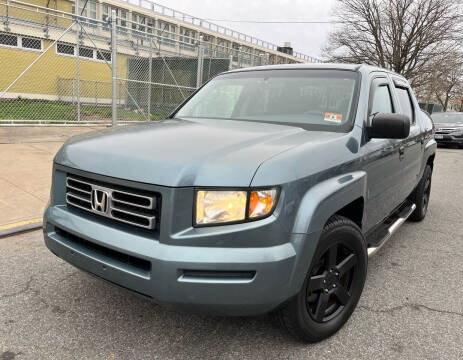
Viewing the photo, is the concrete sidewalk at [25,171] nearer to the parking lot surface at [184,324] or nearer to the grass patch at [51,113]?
the parking lot surface at [184,324]

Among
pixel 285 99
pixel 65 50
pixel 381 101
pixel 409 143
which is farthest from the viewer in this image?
pixel 65 50

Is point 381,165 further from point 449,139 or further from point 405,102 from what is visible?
point 449,139

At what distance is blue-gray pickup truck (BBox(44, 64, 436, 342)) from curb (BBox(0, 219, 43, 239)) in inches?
68.2

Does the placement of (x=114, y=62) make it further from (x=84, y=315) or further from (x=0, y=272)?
(x=84, y=315)

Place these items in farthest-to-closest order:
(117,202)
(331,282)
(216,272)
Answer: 1. (331,282)
2. (117,202)
3. (216,272)

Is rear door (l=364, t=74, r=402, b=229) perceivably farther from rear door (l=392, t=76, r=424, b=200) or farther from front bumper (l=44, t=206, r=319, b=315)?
front bumper (l=44, t=206, r=319, b=315)

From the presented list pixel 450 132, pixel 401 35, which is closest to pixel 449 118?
pixel 450 132

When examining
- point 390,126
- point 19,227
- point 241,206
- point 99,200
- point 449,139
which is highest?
point 390,126

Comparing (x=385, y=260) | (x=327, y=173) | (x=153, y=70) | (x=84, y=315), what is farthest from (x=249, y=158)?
(x=153, y=70)

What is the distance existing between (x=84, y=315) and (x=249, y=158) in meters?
1.58

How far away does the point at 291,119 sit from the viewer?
304 cm

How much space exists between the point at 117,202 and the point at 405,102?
10.7 feet

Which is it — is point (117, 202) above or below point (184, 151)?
below

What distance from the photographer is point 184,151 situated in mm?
2158
